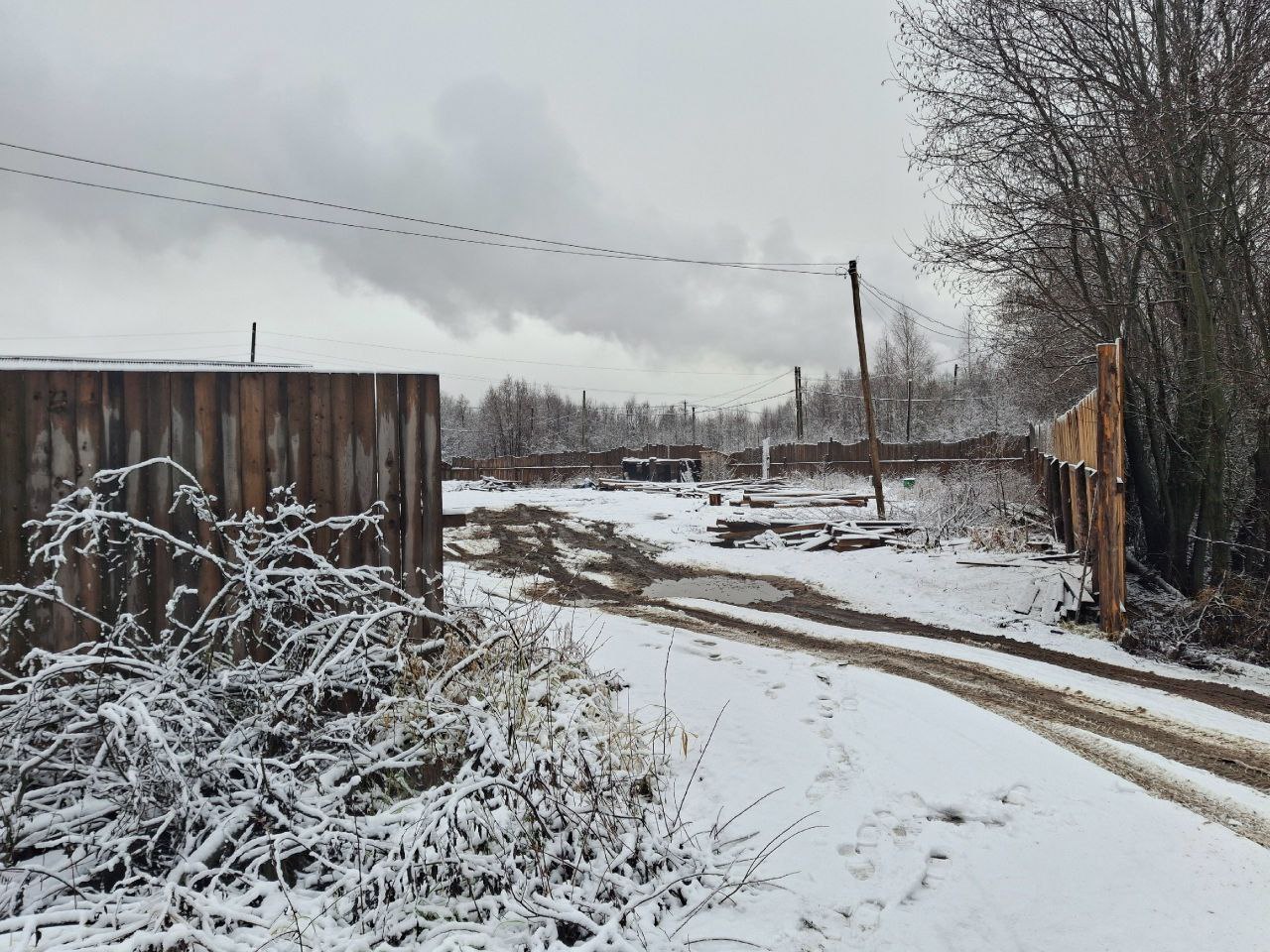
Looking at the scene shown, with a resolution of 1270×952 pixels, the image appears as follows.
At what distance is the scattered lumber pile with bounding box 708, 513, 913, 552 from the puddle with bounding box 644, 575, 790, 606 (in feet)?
8.28

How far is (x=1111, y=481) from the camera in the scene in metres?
7.02

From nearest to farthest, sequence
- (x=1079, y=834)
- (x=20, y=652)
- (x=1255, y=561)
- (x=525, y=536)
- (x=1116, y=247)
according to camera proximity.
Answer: (x=1079, y=834), (x=20, y=652), (x=1255, y=561), (x=1116, y=247), (x=525, y=536)

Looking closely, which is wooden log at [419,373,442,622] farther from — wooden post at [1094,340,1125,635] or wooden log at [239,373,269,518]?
wooden post at [1094,340,1125,635]

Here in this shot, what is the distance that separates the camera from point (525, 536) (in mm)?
14711

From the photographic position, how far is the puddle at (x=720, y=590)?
9.29 m

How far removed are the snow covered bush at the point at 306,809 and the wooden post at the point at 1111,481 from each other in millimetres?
5917

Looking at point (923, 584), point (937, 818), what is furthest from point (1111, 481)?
point (937, 818)

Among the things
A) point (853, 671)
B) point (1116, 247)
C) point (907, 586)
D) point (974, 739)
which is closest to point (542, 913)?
point (974, 739)

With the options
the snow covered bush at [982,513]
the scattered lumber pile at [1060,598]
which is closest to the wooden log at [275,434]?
the scattered lumber pile at [1060,598]

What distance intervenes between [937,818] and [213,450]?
167 inches

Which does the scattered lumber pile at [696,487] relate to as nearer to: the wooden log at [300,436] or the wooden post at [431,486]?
the wooden post at [431,486]

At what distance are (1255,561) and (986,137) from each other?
5.92 metres

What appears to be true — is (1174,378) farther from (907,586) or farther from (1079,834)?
(1079,834)

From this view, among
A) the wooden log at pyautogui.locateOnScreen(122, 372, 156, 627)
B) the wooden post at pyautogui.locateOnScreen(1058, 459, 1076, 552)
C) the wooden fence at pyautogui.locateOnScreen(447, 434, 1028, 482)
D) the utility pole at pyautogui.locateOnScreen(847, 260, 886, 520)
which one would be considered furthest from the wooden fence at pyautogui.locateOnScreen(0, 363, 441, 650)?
the wooden fence at pyautogui.locateOnScreen(447, 434, 1028, 482)
